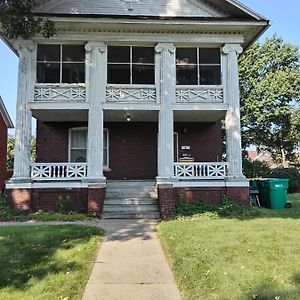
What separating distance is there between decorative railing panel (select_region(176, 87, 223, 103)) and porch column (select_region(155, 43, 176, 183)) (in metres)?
0.45

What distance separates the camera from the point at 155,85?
47.5ft

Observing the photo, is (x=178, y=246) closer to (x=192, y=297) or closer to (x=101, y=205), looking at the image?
(x=192, y=297)

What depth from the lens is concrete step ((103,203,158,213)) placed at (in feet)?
42.6

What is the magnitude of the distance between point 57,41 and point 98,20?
1885 millimetres

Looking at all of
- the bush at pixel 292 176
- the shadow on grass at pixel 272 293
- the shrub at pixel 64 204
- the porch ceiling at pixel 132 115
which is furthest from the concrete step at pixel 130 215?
the bush at pixel 292 176

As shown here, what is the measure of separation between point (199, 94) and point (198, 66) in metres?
1.25

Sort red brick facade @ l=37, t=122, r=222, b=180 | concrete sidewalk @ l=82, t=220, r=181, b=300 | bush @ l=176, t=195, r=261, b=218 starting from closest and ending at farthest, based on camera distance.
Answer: concrete sidewalk @ l=82, t=220, r=181, b=300
bush @ l=176, t=195, r=261, b=218
red brick facade @ l=37, t=122, r=222, b=180

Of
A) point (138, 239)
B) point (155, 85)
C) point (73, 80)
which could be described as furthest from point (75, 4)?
point (138, 239)

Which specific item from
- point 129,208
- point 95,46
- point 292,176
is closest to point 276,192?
point 129,208

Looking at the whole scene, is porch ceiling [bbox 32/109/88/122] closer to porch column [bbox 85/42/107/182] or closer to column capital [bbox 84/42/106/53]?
porch column [bbox 85/42/107/182]

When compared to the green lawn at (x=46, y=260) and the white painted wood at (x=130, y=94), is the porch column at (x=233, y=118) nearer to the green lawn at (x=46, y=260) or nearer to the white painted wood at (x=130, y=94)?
the white painted wood at (x=130, y=94)

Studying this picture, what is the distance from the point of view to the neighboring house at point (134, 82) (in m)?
13.7

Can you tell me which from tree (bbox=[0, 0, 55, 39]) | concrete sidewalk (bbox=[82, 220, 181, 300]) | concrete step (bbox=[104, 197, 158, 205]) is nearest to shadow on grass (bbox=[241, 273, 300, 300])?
concrete sidewalk (bbox=[82, 220, 181, 300])

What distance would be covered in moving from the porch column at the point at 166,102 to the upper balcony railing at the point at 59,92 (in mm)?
3016
